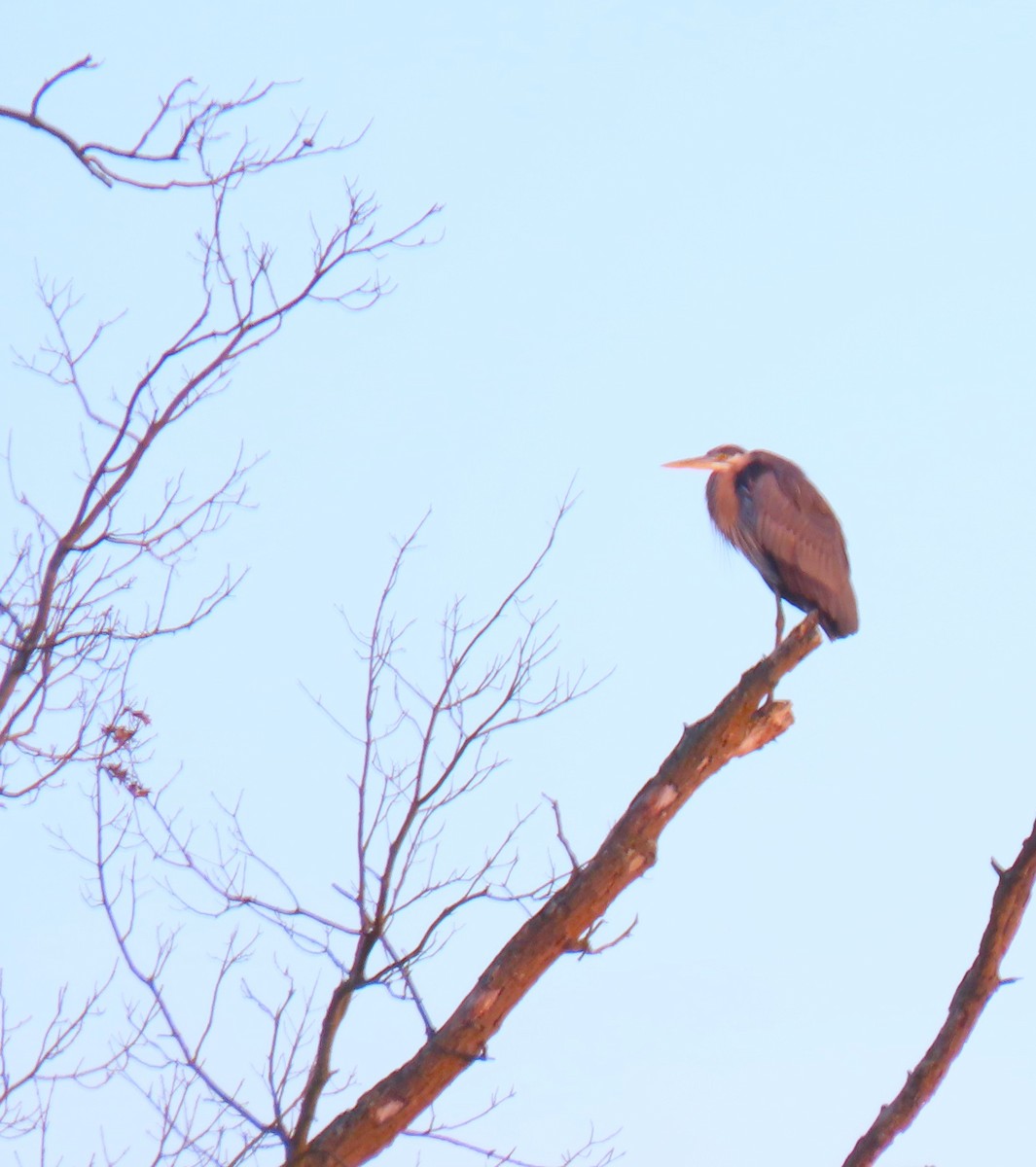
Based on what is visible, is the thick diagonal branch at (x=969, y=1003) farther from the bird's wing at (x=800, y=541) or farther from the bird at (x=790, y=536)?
the bird's wing at (x=800, y=541)

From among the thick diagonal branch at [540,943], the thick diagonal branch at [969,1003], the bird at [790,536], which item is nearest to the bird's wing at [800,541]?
the bird at [790,536]

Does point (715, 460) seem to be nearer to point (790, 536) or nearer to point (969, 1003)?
point (790, 536)

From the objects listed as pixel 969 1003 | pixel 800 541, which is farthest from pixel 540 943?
pixel 800 541

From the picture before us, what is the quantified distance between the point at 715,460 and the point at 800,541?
1.43 meters

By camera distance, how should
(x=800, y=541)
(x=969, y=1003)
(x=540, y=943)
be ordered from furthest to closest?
(x=800, y=541), (x=540, y=943), (x=969, y=1003)

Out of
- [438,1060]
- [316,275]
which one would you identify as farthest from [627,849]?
[316,275]

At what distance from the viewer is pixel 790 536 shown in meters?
10.1

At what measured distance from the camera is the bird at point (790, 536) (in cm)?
993

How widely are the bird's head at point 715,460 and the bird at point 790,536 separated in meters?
0.30

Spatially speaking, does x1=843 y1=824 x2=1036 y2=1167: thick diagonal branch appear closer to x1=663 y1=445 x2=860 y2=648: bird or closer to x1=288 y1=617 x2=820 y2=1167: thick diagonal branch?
x1=288 y1=617 x2=820 y2=1167: thick diagonal branch

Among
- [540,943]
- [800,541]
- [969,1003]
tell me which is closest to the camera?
[969,1003]

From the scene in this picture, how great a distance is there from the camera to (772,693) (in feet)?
18.5

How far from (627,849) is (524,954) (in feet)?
1.60

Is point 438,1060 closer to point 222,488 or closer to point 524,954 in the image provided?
point 524,954
